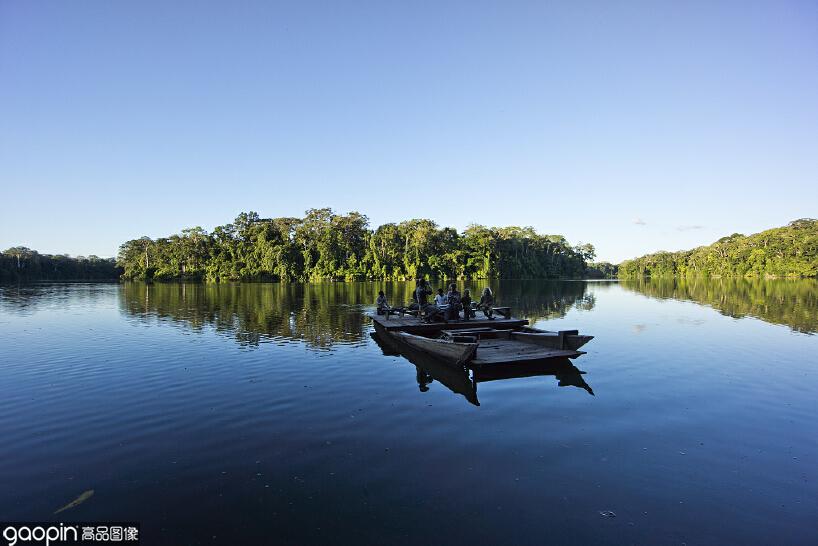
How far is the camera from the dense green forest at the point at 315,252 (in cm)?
9638

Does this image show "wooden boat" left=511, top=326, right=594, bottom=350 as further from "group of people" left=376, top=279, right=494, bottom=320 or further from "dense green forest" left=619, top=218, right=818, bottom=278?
"dense green forest" left=619, top=218, right=818, bottom=278

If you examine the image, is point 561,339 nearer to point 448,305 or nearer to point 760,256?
point 448,305

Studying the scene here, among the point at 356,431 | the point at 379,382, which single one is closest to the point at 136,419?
the point at 356,431

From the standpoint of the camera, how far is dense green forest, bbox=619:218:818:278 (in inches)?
4006

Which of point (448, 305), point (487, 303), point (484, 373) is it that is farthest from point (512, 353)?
point (487, 303)

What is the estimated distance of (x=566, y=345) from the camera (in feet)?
46.2

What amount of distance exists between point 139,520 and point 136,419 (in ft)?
14.9

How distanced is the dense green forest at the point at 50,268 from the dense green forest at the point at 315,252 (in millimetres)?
25755

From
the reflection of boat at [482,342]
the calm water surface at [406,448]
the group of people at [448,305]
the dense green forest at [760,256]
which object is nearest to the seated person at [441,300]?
the group of people at [448,305]

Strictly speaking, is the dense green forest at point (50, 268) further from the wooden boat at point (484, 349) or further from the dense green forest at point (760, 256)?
the dense green forest at point (760, 256)

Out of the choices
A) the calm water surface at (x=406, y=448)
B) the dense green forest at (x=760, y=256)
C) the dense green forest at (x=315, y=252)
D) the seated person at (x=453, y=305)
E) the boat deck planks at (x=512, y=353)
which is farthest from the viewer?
the dense green forest at (x=760, y=256)

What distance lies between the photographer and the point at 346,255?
3915 inches

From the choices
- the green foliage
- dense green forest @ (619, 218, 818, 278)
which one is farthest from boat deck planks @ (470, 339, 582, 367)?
the green foliage

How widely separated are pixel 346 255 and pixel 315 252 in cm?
724
